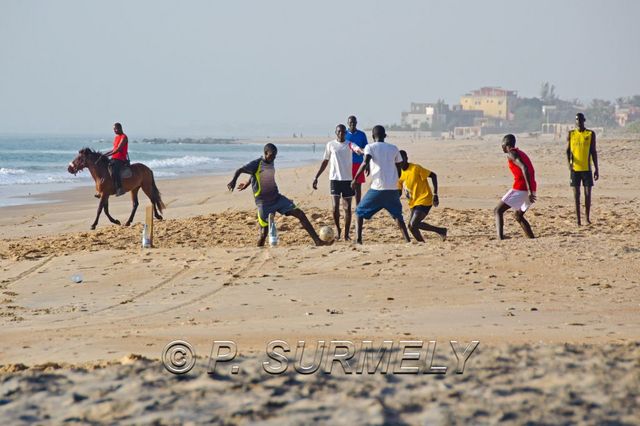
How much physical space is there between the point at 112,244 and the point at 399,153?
4.69m

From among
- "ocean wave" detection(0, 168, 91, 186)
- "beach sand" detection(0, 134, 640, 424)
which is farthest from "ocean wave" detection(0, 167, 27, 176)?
"beach sand" detection(0, 134, 640, 424)

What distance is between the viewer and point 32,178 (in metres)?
37.8

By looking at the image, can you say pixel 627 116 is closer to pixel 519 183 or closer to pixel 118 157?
pixel 118 157

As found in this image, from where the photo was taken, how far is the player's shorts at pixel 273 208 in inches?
475

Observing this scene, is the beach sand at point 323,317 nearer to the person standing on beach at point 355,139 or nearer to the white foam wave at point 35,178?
the person standing on beach at point 355,139

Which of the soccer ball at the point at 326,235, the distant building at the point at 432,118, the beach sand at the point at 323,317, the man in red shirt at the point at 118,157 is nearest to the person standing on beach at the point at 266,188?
the soccer ball at the point at 326,235

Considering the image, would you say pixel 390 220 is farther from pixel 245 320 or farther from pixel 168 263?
pixel 245 320

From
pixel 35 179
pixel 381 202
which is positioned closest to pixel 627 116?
pixel 35 179

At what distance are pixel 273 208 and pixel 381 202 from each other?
52.4 inches

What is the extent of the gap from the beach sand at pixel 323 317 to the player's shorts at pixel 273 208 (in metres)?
0.73

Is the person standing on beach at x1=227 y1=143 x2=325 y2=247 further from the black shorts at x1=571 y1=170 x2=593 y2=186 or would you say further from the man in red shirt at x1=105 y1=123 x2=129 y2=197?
the man in red shirt at x1=105 y1=123 x2=129 y2=197

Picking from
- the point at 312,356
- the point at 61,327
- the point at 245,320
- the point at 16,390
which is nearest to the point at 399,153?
the point at 245,320

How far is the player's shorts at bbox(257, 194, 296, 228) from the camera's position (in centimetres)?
1207

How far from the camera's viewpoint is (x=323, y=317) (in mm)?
8422
